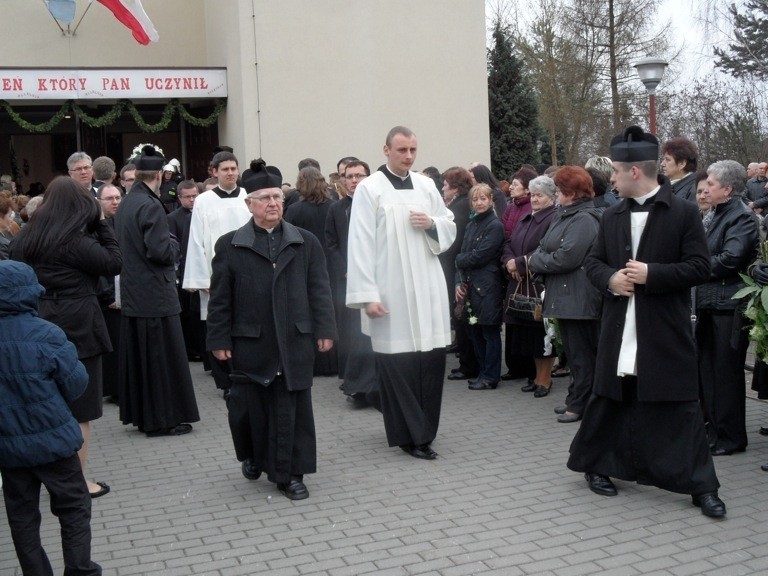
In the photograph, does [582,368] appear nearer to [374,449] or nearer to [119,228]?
[374,449]

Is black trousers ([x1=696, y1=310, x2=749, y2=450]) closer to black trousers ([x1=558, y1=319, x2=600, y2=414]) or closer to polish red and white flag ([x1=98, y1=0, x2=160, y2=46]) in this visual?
black trousers ([x1=558, y1=319, x2=600, y2=414])

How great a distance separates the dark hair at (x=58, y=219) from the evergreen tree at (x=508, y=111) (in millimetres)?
27305

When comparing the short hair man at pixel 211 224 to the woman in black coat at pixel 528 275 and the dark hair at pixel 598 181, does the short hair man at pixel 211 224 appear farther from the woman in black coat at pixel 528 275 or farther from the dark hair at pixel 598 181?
the dark hair at pixel 598 181

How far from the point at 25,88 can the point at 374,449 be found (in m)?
14.7

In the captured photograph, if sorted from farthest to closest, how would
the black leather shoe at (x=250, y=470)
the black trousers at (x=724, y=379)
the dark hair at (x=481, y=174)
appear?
the dark hair at (x=481, y=174), the black trousers at (x=724, y=379), the black leather shoe at (x=250, y=470)

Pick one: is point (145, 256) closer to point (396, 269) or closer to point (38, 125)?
point (396, 269)

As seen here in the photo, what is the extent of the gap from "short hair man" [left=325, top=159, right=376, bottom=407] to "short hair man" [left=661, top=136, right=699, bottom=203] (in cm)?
276

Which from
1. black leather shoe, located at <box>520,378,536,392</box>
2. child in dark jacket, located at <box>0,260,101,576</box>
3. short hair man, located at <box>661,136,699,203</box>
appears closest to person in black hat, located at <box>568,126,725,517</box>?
short hair man, located at <box>661,136,699,203</box>

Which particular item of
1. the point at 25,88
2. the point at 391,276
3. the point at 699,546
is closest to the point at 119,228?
the point at 391,276

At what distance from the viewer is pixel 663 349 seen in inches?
223

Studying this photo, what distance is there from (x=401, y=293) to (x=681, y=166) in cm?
241

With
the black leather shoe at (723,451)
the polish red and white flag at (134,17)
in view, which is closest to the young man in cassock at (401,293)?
the black leather shoe at (723,451)

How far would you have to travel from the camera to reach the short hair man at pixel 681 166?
754 cm

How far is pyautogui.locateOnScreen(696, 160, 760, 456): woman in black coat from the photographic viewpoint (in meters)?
6.71
